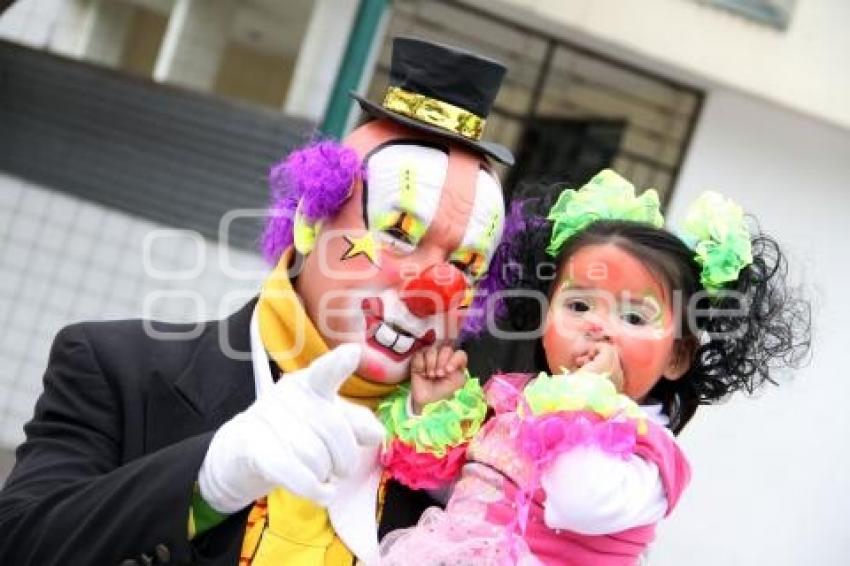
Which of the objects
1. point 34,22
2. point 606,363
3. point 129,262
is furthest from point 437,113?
point 34,22

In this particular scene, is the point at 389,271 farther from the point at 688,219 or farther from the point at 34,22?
the point at 34,22

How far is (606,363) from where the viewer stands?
2051mm

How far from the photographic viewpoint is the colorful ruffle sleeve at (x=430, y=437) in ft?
6.63

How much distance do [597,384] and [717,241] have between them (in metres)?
0.44

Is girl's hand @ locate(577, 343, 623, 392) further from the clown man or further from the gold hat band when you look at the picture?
the gold hat band

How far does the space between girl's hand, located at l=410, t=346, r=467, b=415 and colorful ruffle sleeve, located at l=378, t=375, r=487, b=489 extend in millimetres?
14

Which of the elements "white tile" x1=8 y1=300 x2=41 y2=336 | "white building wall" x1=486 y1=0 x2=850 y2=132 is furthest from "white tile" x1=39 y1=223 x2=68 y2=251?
"white building wall" x1=486 y1=0 x2=850 y2=132

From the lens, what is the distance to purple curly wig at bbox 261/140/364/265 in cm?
213

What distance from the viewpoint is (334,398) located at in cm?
164

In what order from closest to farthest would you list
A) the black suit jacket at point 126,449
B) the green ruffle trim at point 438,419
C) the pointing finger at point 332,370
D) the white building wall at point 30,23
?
the pointing finger at point 332,370 → the black suit jacket at point 126,449 → the green ruffle trim at point 438,419 → the white building wall at point 30,23

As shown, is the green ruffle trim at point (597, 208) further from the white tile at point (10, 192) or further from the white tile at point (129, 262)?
the white tile at point (10, 192)

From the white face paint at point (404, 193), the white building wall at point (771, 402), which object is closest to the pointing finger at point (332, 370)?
the white face paint at point (404, 193)

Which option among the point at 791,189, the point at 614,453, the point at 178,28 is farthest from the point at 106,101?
the point at 614,453

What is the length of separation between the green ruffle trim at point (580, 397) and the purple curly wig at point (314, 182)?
0.49 m
